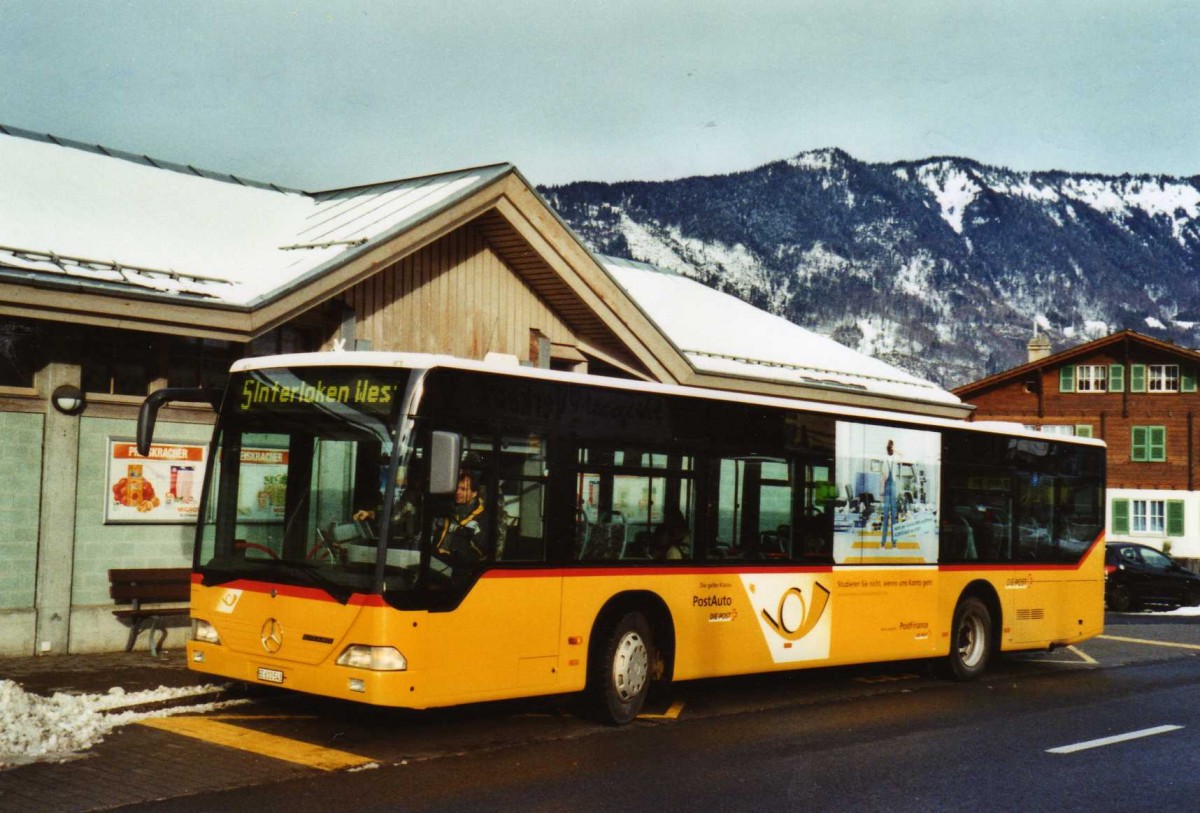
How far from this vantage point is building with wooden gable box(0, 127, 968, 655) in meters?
13.4

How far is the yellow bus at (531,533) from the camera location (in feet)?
30.6

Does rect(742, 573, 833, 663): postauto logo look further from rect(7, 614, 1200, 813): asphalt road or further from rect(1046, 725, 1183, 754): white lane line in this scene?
rect(1046, 725, 1183, 754): white lane line

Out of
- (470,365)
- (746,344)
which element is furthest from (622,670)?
(746,344)

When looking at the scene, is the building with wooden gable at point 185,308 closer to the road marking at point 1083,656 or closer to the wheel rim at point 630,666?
the wheel rim at point 630,666

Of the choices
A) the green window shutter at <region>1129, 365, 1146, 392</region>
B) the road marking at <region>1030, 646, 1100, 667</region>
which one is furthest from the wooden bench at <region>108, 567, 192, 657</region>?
the green window shutter at <region>1129, 365, 1146, 392</region>

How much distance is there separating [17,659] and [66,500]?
1.61 meters

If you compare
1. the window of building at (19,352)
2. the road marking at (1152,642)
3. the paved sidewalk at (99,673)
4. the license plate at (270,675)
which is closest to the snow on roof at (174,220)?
the window of building at (19,352)

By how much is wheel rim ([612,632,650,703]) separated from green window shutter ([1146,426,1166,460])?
4704cm

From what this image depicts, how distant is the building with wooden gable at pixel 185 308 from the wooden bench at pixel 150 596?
23 cm

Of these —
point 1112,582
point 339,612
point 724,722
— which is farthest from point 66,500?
point 1112,582

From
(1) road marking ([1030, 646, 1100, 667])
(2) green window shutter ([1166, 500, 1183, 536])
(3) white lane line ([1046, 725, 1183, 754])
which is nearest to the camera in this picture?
(3) white lane line ([1046, 725, 1183, 754])

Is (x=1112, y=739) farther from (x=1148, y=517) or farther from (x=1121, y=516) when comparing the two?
(x=1148, y=517)

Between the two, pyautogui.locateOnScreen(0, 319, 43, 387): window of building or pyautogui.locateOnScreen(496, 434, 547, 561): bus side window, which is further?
pyautogui.locateOnScreen(0, 319, 43, 387): window of building

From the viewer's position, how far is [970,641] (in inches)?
595
